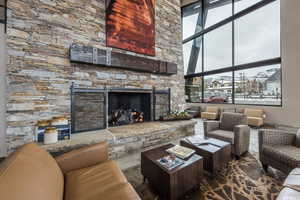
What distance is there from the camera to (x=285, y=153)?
5.42ft

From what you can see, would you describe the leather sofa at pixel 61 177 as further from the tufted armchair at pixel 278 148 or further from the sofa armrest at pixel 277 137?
the sofa armrest at pixel 277 137

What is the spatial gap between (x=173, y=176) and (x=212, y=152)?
762 millimetres

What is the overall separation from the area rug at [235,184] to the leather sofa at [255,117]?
9.28 ft

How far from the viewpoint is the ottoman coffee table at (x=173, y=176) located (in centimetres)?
129

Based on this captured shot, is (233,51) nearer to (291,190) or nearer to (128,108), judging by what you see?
(128,108)

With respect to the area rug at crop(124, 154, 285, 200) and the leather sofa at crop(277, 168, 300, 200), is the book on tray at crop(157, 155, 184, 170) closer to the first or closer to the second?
the area rug at crop(124, 154, 285, 200)

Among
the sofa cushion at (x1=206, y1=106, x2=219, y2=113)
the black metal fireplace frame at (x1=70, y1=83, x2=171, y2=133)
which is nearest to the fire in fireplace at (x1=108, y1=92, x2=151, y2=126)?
the black metal fireplace frame at (x1=70, y1=83, x2=171, y2=133)

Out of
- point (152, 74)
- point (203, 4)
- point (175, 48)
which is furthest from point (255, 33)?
point (152, 74)

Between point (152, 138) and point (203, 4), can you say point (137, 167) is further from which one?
point (203, 4)

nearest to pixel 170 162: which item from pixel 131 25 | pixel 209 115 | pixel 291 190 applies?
pixel 291 190

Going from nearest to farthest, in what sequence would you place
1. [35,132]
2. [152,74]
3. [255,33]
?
1. [35,132]
2. [152,74]
3. [255,33]

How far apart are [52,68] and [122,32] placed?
1.57 metres

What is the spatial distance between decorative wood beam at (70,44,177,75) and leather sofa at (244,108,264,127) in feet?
10.8

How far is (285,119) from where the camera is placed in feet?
13.3
